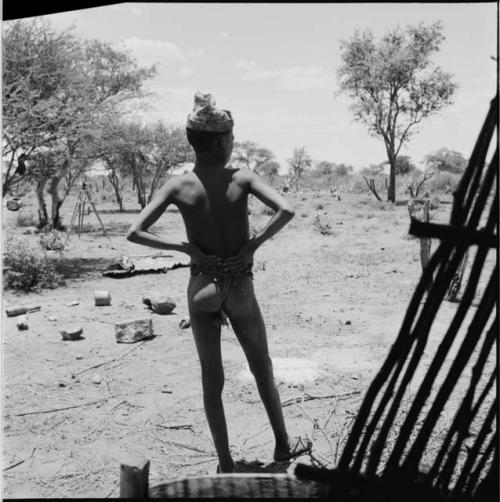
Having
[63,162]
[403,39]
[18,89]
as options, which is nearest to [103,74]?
[63,162]

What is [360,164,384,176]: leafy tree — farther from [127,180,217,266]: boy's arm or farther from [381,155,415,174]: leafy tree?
[127,180,217,266]: boy's arm

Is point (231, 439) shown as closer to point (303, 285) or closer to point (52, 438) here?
point (52, 438)

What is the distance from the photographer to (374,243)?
13.2 m

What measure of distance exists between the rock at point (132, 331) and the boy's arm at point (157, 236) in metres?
3.26

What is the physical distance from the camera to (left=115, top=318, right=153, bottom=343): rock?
19.9 ft

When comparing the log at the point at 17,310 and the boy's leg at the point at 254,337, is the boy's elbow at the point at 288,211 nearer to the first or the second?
the boy's leg at the point at 254,337

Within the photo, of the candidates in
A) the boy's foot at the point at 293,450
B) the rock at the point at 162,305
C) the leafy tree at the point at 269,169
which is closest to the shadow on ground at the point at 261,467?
the boy's foot at the point at 293,450

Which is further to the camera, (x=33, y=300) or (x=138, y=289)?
(x=138, y=289)

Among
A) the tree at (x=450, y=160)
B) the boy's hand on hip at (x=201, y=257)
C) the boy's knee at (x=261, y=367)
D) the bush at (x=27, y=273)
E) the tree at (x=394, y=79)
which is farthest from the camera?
the tree at (x=450, y=160)

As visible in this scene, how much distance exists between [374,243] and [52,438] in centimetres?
1012

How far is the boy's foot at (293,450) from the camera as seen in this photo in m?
3.46

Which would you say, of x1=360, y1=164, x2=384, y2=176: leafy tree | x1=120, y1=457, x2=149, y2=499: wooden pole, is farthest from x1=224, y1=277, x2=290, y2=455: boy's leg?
x1=360, y1=164, x2=384, y2=176: leafy tree

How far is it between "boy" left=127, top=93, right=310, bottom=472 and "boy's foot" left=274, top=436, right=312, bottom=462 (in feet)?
2.06

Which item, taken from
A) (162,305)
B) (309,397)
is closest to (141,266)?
(162,305)
